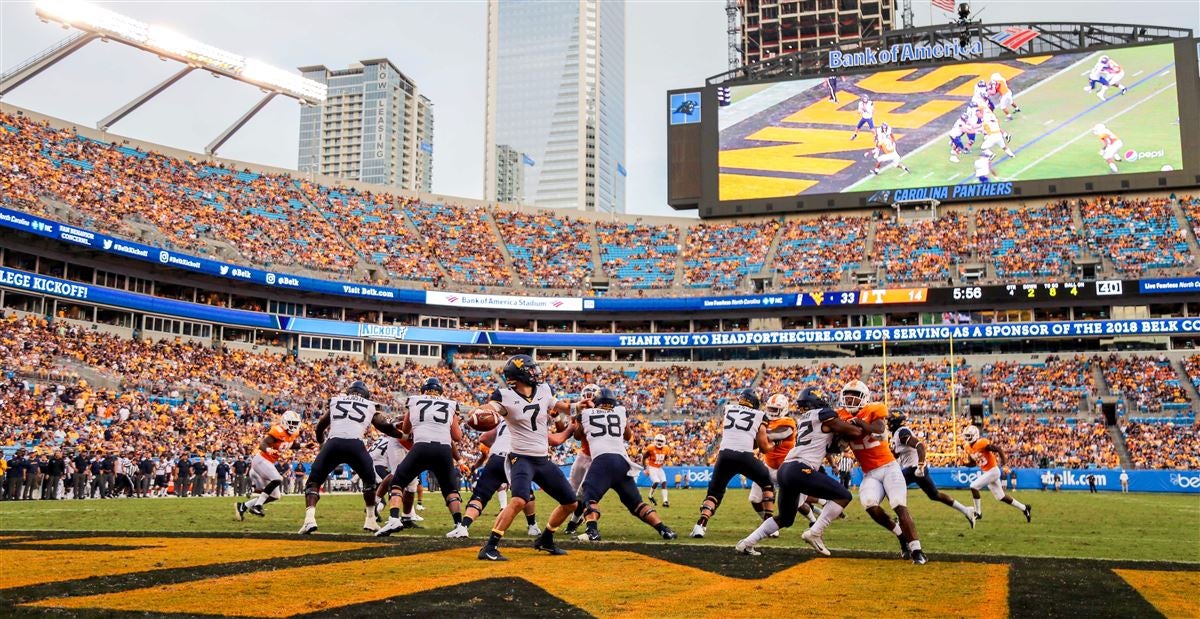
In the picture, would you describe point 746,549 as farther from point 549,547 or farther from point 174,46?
point 174,46

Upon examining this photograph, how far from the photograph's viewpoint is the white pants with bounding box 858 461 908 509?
1262 centimetres

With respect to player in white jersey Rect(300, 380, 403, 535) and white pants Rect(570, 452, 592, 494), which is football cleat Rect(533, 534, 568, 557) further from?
white pants Rect(570, 452, 592, 494)

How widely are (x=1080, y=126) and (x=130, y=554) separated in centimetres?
6528

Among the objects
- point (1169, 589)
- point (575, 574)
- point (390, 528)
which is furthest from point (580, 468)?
point (1169, 589)

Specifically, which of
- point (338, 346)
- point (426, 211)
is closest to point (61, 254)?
point (338, 346)

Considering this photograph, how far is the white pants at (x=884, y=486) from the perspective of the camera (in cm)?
1262

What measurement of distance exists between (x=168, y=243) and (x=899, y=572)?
48964 mm

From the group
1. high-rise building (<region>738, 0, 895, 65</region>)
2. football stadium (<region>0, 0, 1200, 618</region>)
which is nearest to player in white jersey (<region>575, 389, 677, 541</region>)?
football stadium (<region>0, 0, 1200, 618</region>)

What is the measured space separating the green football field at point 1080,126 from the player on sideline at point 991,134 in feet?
1.21

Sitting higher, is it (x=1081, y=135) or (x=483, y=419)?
(x=1081, y=135)

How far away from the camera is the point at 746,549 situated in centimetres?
1312

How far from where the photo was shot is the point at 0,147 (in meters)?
48.8

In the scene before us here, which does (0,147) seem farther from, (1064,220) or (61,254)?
(1064,220)

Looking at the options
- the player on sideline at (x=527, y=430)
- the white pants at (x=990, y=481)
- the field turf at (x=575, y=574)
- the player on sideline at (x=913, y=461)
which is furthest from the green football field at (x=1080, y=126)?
the player on sideline at (x=527, y=430)
